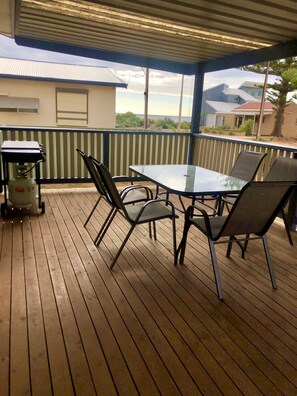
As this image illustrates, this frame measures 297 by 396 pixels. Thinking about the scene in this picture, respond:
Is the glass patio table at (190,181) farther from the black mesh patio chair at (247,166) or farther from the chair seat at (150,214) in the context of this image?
the black mesh patio chair at (247,166)

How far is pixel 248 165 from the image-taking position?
3988 mm

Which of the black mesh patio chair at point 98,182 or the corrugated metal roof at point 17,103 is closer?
the black mesh patio chair at point 98,182

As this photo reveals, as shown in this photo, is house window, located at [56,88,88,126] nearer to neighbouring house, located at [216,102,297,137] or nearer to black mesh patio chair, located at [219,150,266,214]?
black mesh patio chair, located at [219,150,266,214]

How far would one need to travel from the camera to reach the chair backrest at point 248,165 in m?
3.86

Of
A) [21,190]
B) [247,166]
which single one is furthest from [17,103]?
[247,166]

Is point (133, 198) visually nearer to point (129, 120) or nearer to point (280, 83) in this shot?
point (280, 83)

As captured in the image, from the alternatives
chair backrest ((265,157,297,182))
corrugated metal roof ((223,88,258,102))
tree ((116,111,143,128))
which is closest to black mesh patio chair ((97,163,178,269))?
chair backrest ((265,157,297,182))

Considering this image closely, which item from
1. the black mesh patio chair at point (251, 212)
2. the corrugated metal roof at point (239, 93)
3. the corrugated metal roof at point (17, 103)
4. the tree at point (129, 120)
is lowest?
the black mesh patio chair at point (251, 212)

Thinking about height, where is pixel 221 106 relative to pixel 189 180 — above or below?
above

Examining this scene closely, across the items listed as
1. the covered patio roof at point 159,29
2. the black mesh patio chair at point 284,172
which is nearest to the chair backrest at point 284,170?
the black mesh patio chair at point 284,172

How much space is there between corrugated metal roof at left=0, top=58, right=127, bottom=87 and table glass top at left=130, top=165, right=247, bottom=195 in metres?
7.14

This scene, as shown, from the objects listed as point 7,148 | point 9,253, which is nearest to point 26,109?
point 7,148

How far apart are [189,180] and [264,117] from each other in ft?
61.2

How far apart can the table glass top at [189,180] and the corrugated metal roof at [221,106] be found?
78.0 ft
